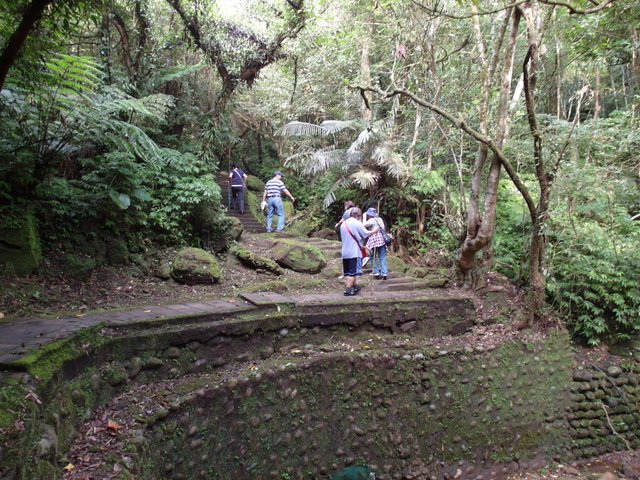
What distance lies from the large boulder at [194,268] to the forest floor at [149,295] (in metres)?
0.10

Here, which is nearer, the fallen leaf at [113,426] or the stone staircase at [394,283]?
the fallen leaf at [113,426]

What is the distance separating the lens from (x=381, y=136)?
1083cm

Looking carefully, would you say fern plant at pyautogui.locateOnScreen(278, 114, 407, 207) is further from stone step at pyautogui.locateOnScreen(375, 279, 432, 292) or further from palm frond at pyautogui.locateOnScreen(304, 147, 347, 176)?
stone step at pyautogui.locateOnScreen(375, 279, 432, 292)

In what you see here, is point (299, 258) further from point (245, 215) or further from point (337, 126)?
point (245, 215)

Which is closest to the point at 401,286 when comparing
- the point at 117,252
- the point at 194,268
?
the point at 194,268

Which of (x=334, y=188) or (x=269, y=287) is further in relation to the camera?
(x=334, y=188)

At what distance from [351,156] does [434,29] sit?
11.6 ft

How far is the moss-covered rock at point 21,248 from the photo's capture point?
17.5ft

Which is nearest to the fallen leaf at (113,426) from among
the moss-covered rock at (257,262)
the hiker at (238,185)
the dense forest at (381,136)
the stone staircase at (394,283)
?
the dense forest at (381,136)

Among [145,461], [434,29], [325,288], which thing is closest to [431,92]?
[434,29]

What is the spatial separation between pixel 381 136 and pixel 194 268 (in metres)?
6.22

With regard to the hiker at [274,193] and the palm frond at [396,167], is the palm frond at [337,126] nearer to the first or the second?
the palm frond at [396,167]

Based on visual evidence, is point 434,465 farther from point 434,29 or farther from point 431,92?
point 434,29

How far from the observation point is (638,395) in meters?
6.88
